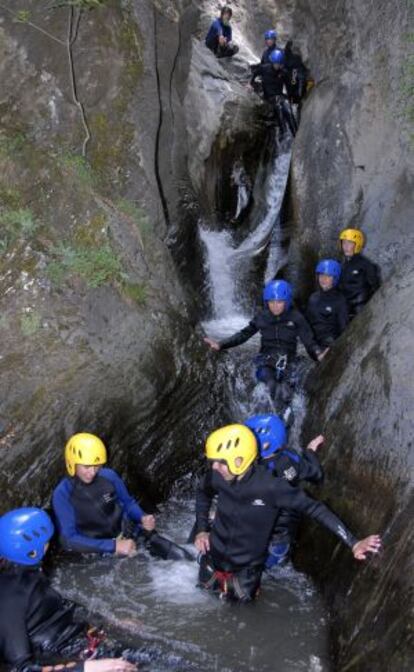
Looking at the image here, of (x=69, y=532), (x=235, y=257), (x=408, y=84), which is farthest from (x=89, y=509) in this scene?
(x=408, y=84)

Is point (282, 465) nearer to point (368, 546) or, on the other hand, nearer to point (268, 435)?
point (268, 435)

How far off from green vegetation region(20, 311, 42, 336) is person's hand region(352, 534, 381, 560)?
4365 millimetres

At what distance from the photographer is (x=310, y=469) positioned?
563 centimetres

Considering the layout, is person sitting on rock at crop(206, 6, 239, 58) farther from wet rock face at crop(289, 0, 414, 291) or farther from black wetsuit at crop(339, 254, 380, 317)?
black wetsuit at crop(339, 254, 380, 317)

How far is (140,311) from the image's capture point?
7.82 meters

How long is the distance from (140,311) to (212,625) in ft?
13.0

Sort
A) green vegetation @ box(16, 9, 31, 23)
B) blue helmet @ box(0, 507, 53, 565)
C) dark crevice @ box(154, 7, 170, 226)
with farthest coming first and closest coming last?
dark crevice @ box(154, 7, 170, 226) → green vegetation @ box(16, 9, 31, 23) → blue helmet @ box(0, 507, 53, 565)

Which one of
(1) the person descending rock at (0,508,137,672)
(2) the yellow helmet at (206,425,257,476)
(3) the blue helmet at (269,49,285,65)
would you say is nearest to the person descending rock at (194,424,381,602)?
(2) the yellow helmet at (206,425,257,476)

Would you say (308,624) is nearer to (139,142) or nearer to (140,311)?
(140,311)

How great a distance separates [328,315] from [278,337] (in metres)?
0.86

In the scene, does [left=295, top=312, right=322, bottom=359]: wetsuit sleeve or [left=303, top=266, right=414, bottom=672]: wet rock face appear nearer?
[left=303, top=266, right=414, bottom=672]: wet rock face

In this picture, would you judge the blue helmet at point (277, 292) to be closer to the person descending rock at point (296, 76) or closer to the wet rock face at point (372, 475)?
the wet rock face at point (372, 475)

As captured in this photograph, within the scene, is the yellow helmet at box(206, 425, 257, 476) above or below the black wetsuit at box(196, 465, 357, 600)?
above

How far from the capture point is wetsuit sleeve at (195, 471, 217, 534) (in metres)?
5.52
